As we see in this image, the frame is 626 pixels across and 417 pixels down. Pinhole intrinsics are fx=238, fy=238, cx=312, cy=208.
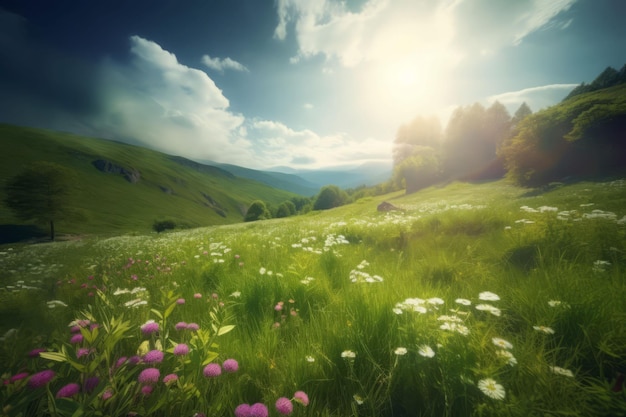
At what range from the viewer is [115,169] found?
126375mm

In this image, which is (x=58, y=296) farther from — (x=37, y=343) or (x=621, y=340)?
(x=621, y=340)

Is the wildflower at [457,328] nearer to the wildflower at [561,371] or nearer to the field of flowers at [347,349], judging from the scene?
the field of flowers at [347,349]

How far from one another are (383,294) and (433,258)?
217 cm

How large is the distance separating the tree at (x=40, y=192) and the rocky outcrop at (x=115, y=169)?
81.7 m

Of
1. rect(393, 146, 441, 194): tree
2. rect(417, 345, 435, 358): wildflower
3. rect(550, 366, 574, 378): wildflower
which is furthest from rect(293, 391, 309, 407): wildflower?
rect(393, 146, 441, 194): tree

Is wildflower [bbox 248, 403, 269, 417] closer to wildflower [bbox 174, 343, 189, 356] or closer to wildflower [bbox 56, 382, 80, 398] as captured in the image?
wildflower [bbox 174, 343, 189, 356]

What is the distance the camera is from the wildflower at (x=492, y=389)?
1429 mm

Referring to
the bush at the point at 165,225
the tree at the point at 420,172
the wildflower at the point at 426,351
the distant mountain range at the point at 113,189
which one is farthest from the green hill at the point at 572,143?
the distant mountain range at the point at 113,189

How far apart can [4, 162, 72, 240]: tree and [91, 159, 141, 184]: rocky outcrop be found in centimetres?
8167

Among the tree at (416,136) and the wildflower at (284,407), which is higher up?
the tree at (416,136)

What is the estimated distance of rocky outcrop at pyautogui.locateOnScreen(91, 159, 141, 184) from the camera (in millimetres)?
123500

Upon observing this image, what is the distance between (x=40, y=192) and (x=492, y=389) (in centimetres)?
7937

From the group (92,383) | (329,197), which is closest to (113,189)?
(329,197)

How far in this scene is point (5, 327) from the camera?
7.45 ft
